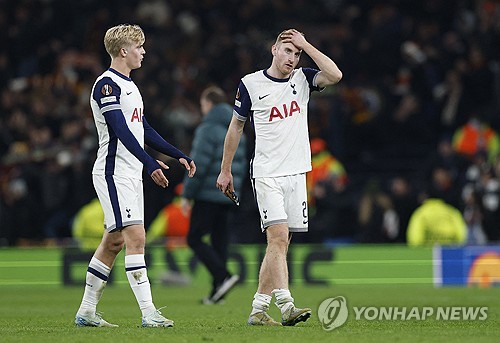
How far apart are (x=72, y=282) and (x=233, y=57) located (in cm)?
695

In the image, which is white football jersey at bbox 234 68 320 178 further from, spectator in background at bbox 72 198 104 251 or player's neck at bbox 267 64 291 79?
spectator in background at bbox 72 198 104 251

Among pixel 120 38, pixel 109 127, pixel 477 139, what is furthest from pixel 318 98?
pixel 109 127

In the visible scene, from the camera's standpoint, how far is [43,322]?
10461mm

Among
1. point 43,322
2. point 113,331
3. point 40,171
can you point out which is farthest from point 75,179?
point 113,331

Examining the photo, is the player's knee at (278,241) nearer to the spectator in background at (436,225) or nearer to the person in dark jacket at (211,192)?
the person in dark jacket at (211,192)

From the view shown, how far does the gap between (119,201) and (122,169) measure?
0.26 metres

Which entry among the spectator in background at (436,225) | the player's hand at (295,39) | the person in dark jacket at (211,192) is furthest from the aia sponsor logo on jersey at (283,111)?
the spectator in background at (436,225)

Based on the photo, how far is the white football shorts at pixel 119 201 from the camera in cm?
927

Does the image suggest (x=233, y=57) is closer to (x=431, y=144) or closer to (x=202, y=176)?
(x=431, y=144)

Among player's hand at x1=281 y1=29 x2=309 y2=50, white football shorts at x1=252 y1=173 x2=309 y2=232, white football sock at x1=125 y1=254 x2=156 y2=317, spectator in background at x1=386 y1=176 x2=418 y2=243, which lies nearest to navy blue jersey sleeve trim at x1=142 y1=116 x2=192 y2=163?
white football shorts at x1=252 y1=173 x2=309 y2=232

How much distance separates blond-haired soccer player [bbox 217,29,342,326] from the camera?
9625mm

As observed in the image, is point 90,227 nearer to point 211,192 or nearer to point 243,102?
point 211,192

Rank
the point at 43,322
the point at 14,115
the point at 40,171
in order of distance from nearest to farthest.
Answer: the point at 43,322
the point at 40,171
the point at 14,115

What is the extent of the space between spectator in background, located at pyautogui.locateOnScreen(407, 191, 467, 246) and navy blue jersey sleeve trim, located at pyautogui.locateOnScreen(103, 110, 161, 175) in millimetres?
9971
